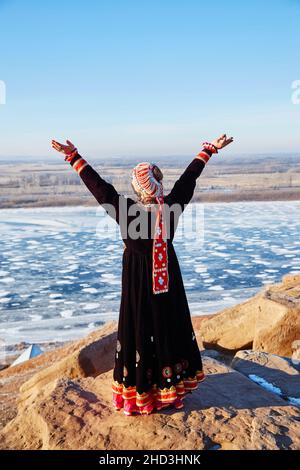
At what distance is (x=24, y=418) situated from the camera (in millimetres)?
3045

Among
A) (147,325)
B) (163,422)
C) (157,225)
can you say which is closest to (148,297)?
(147,325)

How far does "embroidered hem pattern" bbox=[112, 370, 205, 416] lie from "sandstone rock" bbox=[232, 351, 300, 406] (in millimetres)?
890

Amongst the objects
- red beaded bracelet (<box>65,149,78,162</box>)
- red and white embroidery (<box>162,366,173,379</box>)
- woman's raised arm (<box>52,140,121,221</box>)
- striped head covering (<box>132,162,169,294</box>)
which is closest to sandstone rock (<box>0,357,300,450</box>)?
red and white embroidery (<box>162,366,173,379</box>)

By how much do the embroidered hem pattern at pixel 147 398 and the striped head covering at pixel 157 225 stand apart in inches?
23.2

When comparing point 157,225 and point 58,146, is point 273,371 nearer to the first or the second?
point 157,225

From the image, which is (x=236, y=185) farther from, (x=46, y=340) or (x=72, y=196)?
(x=46, y=340)

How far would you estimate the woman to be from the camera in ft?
8.98

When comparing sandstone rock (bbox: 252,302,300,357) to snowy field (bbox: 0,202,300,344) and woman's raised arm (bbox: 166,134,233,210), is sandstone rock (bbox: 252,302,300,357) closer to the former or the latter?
woman's raised arm (bbox: 166,134,233,210)

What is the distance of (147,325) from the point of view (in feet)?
9.20

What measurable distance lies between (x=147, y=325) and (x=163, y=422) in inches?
21.4

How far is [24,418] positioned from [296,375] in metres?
2.03

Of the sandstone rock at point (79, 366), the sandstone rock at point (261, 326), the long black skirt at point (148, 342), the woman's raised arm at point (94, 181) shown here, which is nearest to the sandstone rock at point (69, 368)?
the sandstone rock at point (79, 366)

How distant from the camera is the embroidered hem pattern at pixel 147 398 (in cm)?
277
